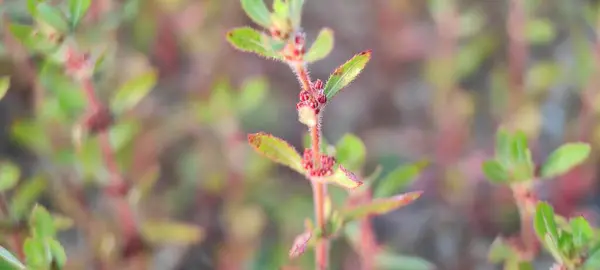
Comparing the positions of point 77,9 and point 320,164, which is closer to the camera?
point 320,164

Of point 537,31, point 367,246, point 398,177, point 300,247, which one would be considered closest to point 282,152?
point 300,247

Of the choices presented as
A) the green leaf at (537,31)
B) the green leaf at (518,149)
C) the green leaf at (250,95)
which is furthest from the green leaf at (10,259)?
the green leaf at (537,31)

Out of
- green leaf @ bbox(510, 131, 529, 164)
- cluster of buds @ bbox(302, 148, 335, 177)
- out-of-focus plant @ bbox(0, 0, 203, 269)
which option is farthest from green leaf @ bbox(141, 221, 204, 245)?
green leaf @ bbox(510, 131, 529, 164)

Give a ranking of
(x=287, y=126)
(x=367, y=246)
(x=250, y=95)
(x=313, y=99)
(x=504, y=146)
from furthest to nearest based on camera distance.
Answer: (x=287, y=126), (x=250, y=95), (x=367, y=246), (x=504, y=146), (x=313, y=99)

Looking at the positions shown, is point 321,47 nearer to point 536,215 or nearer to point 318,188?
point 318,188

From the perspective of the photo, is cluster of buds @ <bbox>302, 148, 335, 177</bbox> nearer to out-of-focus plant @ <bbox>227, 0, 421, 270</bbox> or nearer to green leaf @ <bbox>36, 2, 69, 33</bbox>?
out-of-focus plant @ <bbox>227, 0, 421, 270</bbox>

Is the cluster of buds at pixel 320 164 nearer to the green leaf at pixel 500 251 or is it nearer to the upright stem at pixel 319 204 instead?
the upright stem at pixel 319 204

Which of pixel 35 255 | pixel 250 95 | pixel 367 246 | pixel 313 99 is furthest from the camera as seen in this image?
pixel 250 95
